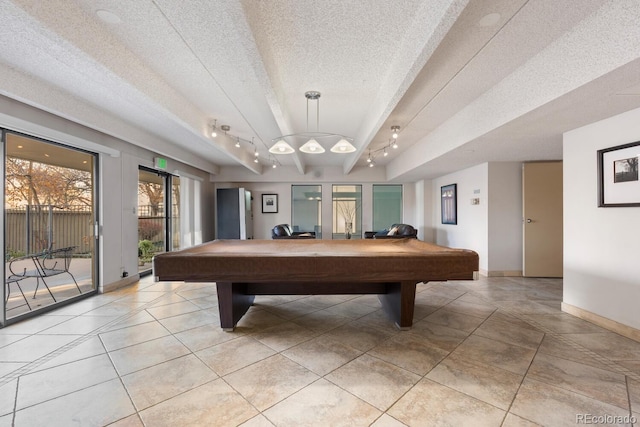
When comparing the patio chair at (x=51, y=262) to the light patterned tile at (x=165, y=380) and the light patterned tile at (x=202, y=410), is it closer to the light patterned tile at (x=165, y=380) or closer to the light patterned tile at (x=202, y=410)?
the light patterned tile at (x=165, y=380)

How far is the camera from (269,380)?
1.91 metres

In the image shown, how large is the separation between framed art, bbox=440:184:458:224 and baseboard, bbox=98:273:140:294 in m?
6.58

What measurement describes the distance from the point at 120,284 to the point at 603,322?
252 inches

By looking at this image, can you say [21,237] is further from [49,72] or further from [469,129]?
[469,129]

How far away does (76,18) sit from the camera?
1824 mm

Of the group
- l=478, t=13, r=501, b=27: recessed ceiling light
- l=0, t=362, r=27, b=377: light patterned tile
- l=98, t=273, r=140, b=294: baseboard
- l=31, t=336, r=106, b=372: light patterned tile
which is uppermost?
l=478, t=13, r=501, b=27: recessed ceiling light

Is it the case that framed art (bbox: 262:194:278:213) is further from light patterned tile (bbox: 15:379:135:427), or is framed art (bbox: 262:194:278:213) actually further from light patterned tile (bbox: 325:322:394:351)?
light patterned tile (bbox: 15:379:135:427)

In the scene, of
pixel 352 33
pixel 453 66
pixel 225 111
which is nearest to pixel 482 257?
pixel 453 66

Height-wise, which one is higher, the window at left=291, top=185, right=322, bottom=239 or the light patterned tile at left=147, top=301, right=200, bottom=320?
the window at left=291, top=185, right=322, bottom=239

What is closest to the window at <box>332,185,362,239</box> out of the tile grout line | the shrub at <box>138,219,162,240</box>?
the shrub at <box>138,219,162,240</box>

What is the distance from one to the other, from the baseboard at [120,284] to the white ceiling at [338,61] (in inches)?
90.8

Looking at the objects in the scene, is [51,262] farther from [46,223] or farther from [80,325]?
[80,325]

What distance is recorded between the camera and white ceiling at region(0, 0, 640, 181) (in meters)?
1.75

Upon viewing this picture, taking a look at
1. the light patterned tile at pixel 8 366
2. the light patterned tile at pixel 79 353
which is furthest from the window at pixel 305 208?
the light patterned tile at pixel 8 366
